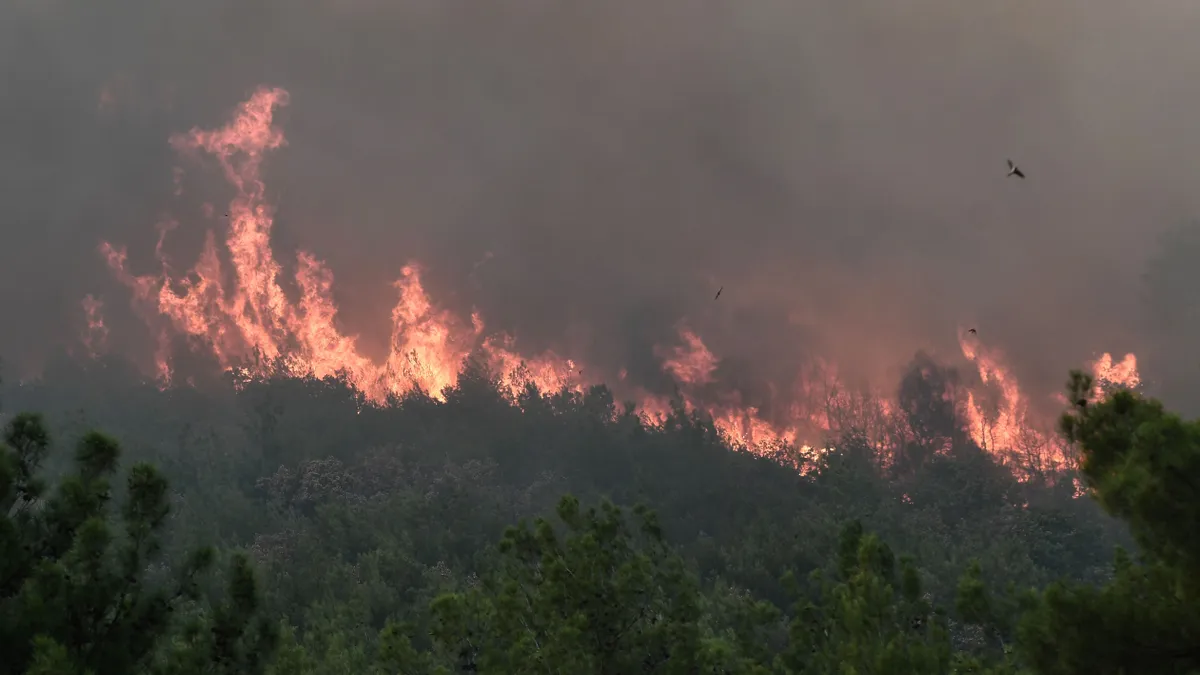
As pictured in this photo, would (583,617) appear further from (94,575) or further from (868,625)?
(94,575)

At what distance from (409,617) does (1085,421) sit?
237 feet

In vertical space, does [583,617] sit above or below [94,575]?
above

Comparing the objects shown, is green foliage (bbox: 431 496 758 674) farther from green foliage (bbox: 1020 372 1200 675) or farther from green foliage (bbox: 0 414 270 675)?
green foliage (bbox: 1020 372 1200 675)

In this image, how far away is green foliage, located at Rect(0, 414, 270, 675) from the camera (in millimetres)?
12516

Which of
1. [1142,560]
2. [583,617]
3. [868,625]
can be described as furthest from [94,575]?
[1142,560]

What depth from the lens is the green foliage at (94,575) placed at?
12516 millimetres

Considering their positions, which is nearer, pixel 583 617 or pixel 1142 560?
pixel 1142 560

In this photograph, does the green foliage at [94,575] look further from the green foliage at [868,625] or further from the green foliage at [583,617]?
the green foliage at [868,625]

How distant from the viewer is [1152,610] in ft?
41.3

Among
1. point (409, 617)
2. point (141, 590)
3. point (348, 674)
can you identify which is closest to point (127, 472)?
point (141, 590)

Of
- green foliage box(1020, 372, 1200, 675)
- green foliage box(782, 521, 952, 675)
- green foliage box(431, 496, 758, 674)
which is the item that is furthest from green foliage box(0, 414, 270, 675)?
green foliage box(1020, 372, 1200, 675)

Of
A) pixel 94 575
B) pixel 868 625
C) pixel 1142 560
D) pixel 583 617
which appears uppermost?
pixel 1142 560

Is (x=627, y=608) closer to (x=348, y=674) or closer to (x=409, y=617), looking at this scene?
(x=348, y=674)

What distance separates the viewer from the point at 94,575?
42.5 feet
